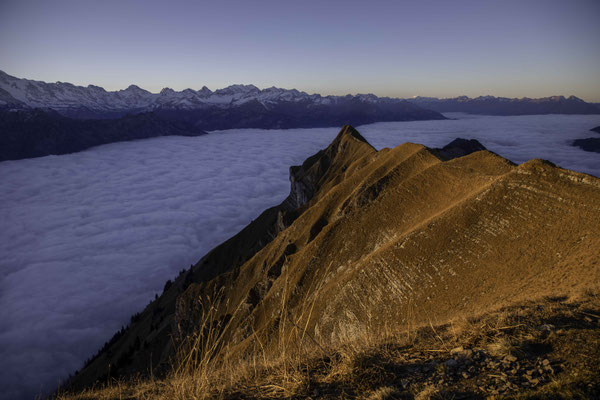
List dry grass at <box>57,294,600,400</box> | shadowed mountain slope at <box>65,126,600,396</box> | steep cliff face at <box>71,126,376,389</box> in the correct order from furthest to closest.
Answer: steep cliff face at <box>71,126,376,389</box>
shadowed mountain slope at <box>65,126,600,396</box>
dry grass at <box>57,294,600,400</box>

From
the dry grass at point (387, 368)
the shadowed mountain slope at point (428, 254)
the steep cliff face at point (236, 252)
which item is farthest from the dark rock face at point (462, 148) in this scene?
the dry grass at point (387, 368)

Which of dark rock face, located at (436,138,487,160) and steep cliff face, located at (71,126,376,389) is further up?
dark rock face, located at (436,138,487,160)

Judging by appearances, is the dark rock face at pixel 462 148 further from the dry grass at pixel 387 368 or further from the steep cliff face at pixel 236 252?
the dry grass at pixel 387 368

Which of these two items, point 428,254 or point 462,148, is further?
point 462,148

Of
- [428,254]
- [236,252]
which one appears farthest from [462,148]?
[428,254]

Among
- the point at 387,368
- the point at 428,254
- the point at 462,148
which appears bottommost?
the point at 428,254

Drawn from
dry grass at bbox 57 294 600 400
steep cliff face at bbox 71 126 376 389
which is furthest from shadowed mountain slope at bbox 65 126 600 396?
steep cliff face at bbox 71 126 376 389

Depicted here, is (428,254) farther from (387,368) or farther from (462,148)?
(462,148)

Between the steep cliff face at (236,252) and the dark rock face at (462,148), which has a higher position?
the dark rock face at (462,148)

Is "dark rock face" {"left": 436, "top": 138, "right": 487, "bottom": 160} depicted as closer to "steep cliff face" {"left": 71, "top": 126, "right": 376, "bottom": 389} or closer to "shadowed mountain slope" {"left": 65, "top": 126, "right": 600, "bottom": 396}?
"steep cliff face" {"left": 71, "top": 126, "right": 376, "bottom": 389}

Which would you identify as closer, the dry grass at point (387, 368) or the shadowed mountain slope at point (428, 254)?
the dry grass at point (387, 368)

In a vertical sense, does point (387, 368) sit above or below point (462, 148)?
below

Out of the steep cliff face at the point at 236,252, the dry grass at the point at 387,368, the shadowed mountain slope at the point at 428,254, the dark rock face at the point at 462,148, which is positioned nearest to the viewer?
the dry grass at the point at 387,368

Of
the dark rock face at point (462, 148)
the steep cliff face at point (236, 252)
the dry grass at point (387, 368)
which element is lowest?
the steep cliff face at point (236, 252)
